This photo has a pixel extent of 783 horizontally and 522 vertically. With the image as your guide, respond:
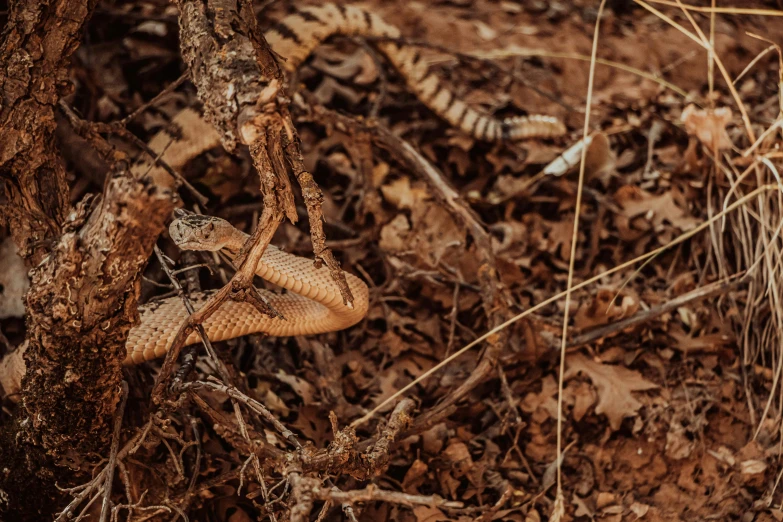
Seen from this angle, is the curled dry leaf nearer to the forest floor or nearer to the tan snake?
the forest floor

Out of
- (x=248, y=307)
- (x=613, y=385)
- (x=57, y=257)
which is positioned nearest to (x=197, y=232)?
(x=57, y=257)

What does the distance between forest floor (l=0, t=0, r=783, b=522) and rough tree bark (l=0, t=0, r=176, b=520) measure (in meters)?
0.35

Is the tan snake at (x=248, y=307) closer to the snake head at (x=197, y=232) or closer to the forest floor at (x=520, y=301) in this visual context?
the snake head at (x=197, y=232)

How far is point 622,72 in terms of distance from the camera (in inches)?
218

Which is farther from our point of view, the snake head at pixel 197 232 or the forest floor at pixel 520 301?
the forest floor at pixel 520 301

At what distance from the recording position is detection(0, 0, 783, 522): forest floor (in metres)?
3.12

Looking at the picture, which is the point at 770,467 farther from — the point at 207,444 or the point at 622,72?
the point at 622,72

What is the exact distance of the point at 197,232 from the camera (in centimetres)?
229

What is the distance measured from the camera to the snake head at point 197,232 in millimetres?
2275

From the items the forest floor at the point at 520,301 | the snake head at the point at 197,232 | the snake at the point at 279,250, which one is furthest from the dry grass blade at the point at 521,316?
the snake head at the point at 197,232

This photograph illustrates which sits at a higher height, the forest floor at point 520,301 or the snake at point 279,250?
the snake at point 279,250

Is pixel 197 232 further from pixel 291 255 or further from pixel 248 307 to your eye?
pixel 248 307

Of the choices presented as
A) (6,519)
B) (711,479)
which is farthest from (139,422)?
(711,479)

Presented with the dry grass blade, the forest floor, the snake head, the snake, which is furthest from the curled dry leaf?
the snake head
